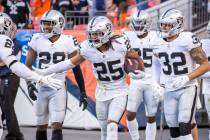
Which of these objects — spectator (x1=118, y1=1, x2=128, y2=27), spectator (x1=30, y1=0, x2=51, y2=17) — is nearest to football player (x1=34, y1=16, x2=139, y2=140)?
spectator (x1=118, y1=1, x2=128, y2=27)

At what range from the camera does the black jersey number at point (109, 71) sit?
27.0 feet

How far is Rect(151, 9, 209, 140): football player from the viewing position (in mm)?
8070

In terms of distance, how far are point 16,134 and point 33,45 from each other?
1562mm

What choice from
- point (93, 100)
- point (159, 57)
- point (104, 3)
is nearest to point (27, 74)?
point (159, 57)

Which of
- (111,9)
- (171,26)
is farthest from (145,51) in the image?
(111,9)

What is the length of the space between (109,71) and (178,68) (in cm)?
80

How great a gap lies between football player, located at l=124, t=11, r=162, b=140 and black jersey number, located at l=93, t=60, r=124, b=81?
4.90 feet

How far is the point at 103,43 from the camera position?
8.25 metres

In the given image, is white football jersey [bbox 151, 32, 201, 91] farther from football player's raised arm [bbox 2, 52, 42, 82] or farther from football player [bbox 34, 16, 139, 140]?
football player's raised arm [bbox 2, 52, 42, 82]

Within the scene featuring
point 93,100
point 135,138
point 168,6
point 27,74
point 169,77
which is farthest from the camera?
point 168,6

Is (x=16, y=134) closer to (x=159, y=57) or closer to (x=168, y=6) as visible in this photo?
(x=159, y=57)

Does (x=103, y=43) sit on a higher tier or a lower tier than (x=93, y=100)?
higher

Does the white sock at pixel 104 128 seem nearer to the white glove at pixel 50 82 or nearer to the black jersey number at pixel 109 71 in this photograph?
the black jersey number at pixel 109 71

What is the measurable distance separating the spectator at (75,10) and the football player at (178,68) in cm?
484
